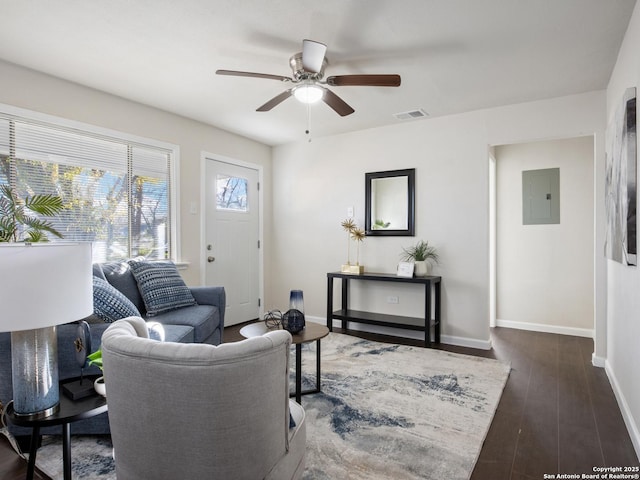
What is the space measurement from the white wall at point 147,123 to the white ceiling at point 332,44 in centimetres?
11

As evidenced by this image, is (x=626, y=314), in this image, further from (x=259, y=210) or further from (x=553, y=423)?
(x=259, y=210)

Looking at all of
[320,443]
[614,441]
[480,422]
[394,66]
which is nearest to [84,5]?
[394,66]

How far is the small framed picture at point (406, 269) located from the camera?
4.08 metres

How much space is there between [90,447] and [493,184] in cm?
490

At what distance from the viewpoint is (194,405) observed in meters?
1.04

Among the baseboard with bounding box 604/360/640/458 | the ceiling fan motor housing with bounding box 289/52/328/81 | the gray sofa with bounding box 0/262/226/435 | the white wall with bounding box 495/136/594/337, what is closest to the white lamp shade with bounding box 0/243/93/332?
the gray sofa with bounding box 0/262/226/435

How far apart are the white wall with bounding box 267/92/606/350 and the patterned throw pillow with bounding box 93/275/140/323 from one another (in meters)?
2.84

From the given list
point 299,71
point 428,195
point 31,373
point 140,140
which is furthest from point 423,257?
point 31,373

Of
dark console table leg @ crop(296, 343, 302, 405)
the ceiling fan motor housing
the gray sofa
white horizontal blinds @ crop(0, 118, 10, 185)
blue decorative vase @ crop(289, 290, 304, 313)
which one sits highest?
the ceiling fan motor housing

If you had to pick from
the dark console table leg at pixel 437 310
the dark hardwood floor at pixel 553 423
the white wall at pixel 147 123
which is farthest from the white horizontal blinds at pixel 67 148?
the dark hardwood floor at pixel 553 423

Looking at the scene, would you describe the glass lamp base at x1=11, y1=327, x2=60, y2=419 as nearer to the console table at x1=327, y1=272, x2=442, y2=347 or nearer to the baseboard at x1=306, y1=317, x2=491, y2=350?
the console table at x1=327, y1=272, x2=442, y2=347

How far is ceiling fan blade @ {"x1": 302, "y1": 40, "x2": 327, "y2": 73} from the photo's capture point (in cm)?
219

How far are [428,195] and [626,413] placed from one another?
2.56 meters

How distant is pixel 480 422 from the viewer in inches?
91.2
